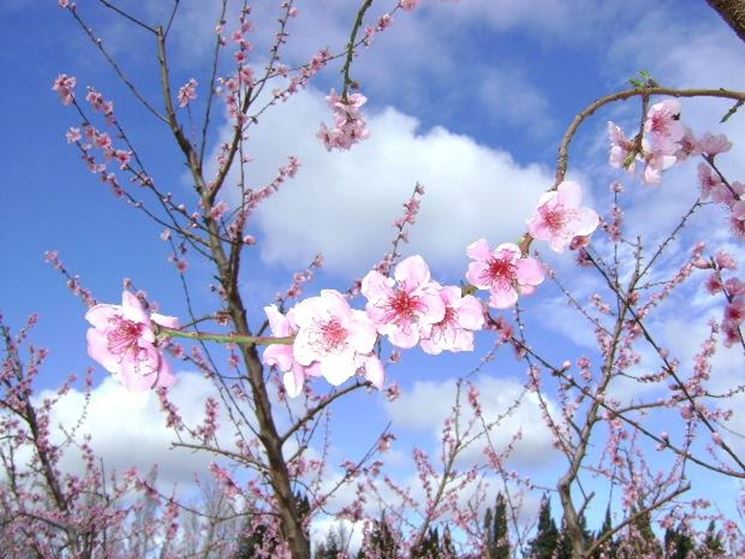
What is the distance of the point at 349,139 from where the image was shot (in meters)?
3.46

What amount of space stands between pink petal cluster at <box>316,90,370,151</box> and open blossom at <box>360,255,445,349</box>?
6.97 ft

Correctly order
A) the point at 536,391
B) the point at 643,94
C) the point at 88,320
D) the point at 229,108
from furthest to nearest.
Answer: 1. the point at 536,391
2. the point at 229,108
3. the point at 643,94
4. the point at 88,320

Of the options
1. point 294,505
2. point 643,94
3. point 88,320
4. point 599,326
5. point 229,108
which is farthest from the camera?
point 599,326

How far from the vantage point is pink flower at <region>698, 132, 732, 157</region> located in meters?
2.12

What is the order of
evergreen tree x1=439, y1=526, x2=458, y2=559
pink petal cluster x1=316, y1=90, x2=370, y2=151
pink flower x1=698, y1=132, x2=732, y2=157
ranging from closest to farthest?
pink flower x1=698, y1=132, x2=732, y2=157 → pink petal cluster x1=316, y1=90, x2=370, y2=151 → evergreen tree x1=439, y1=526, x2=458, y2=559

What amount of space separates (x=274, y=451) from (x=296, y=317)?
3118 millimetres

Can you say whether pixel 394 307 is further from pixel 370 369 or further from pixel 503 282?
pixel 503 282

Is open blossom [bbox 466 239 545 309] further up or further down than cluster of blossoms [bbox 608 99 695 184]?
further down

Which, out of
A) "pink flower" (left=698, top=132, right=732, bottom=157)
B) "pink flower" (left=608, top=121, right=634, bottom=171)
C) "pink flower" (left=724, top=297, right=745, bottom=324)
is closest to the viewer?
"pink flower" (left=608, top=121, right=634, bottom=171)

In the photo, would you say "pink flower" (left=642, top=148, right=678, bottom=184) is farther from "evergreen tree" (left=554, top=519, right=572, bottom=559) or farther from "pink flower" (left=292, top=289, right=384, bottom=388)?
"evergreen tree" (left=554, top=519, right=572, bottom=559)

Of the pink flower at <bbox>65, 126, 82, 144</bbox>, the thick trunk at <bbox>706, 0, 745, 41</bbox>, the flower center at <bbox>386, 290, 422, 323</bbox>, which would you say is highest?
the pink flower at <bbox>65, 126, 82, 144</bbox>

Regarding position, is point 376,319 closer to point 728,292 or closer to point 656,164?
point 656,164

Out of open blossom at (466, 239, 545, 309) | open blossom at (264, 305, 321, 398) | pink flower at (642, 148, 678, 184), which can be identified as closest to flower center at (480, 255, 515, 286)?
open blossom at (466, 239, 545, 309)

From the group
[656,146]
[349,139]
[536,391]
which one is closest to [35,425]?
[536,391]
